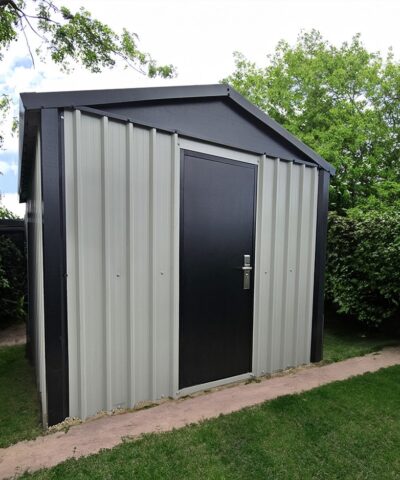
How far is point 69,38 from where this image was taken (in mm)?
6711

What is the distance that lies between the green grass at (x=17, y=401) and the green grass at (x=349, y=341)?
302 centimetres

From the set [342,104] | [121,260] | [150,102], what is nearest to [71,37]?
[150,102]

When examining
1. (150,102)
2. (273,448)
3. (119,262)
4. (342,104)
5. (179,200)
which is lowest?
(273,448)

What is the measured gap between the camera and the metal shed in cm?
207

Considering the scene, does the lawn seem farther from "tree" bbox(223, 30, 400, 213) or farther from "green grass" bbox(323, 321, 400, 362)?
"tree" bbox(223, 30, 400, 213)

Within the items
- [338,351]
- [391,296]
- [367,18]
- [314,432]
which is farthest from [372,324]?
[367,18]

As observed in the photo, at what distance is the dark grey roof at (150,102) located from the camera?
6.48 feet

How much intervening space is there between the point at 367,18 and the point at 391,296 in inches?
358

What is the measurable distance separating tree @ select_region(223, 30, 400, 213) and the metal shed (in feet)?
22.4

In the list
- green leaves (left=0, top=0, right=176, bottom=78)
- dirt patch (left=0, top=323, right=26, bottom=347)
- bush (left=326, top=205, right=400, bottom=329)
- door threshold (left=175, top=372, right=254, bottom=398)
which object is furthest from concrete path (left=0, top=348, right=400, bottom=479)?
green leaves (left=0, top=0, right=176, bottom=78)

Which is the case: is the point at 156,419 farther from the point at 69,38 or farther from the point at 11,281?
the point at 69,38

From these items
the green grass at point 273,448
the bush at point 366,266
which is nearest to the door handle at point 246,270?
the green grass at point 273,448

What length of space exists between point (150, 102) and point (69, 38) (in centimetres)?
611

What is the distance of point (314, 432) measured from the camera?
2.12 m
